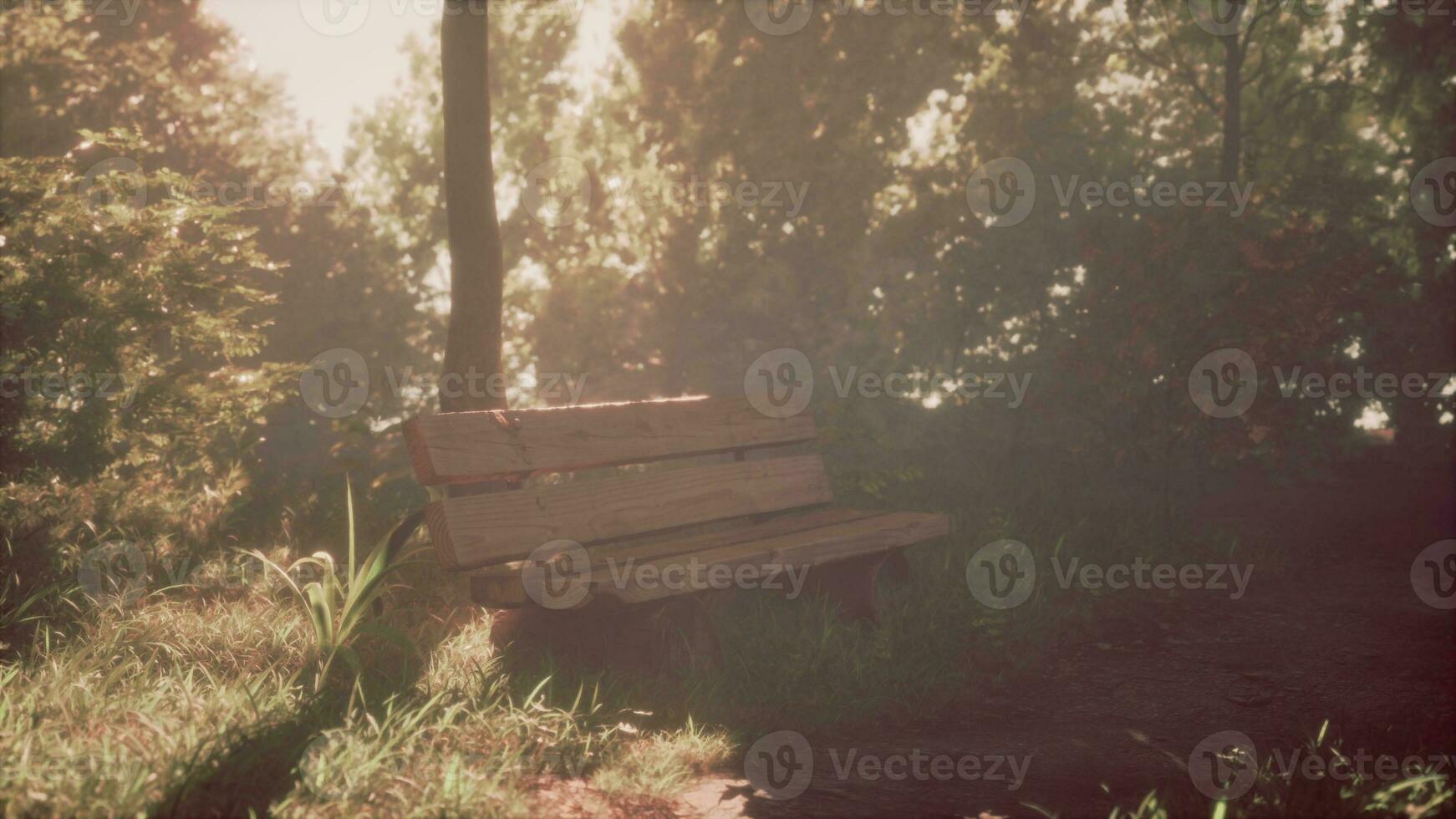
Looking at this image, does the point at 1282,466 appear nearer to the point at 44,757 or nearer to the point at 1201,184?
the point at 1201,184

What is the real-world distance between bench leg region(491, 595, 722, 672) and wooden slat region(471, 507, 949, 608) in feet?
0.86
